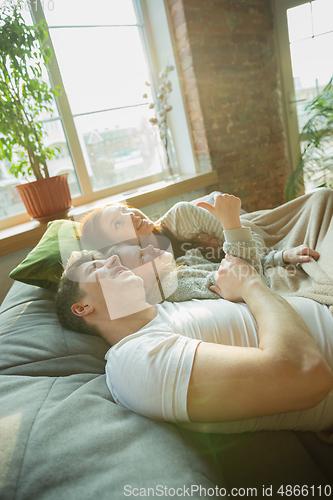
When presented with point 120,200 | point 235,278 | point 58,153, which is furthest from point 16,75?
point 235,278

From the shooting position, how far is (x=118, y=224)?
1.39 m

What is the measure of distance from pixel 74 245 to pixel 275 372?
3.01 ft

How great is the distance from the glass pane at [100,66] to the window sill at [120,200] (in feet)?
2.50

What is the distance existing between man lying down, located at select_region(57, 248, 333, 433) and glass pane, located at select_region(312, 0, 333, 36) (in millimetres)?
2807

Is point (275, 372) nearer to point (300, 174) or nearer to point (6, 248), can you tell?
point (6, 248)

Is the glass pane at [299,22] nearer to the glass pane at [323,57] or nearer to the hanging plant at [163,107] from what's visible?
the glass pane at [323,57]

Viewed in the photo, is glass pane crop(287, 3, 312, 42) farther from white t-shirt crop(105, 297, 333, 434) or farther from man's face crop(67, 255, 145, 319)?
man's face crop(67, 255, 145, 319)

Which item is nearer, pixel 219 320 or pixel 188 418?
pixel 188 418

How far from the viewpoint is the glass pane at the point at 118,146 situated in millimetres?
2518

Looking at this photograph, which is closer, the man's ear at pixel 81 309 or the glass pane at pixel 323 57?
the man's ear at pixel 81 309

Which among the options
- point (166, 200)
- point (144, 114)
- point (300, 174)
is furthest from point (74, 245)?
point (300, 174)

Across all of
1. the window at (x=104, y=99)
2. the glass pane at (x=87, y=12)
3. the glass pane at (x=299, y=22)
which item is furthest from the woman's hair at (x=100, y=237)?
the glass pane at (x=299, y=22)

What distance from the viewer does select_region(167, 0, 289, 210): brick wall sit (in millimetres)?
2510

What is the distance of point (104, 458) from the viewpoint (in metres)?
0.63
